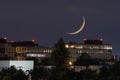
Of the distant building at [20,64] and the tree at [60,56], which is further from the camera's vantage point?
the distant building at [20,64]

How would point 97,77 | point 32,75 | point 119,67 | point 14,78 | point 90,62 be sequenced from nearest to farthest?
point 97,77 < point 119,67 < point 14,78 < point 32,75 < point 90,62

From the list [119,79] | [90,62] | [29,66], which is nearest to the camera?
[119,79]

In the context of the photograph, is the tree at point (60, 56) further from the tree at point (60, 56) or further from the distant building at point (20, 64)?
the distant building at point (20, 64)

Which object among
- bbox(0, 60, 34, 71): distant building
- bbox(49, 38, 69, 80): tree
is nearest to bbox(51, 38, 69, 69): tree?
bbox(49, 38, 69, 80): tree

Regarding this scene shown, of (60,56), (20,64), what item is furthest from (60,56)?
(20,64)

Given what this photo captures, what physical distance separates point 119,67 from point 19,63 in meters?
44.4

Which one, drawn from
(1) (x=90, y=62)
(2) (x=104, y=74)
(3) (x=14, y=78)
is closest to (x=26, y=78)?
(3) (x=14, y=78)

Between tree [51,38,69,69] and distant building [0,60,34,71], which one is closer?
tree [51,38,69,69]

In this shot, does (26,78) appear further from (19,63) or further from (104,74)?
(19,63)

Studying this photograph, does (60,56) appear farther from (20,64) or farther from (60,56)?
(20,64)

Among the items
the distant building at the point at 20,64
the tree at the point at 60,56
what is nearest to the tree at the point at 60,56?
the tree at the point at 60,56

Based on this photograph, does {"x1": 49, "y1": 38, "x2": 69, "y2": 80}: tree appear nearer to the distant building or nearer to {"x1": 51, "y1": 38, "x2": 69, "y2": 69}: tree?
{"x1": 51, "y1": 38, "x2": 69, "y2": 69}: tree

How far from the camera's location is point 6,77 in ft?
289

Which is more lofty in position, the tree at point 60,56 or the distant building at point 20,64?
the tree at point 60,56
